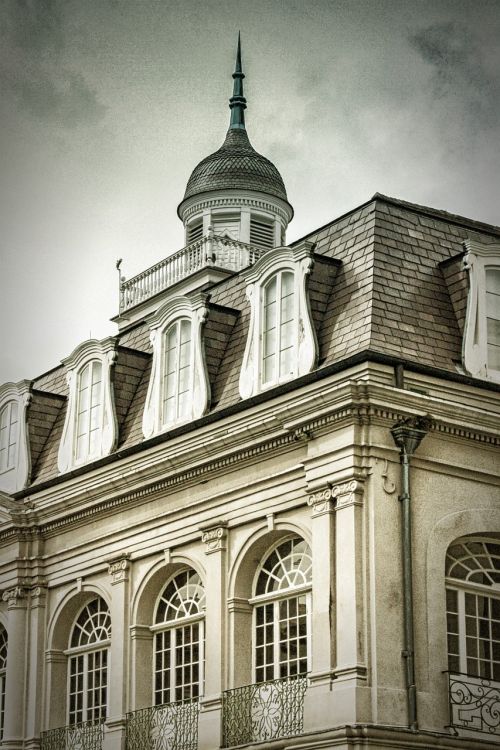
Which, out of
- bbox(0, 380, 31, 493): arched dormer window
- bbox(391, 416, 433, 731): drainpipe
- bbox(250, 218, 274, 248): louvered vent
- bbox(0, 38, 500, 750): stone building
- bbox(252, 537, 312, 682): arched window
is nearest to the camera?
bbox(391, 416, 433, 731): drainpipe

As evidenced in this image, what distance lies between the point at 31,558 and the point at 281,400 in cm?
873

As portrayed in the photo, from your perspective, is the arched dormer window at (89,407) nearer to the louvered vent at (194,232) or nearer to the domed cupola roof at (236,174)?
the louvered vent at (194,232)

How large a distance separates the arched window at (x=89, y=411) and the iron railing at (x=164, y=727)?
5.75 meters

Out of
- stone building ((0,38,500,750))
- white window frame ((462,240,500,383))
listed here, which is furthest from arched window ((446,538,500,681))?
white window frame ((462,240,500,383))

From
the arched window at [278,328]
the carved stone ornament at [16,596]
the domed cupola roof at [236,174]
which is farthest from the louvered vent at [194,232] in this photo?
the arched window at [278,328]

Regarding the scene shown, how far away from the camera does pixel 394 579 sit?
2734 centimetres

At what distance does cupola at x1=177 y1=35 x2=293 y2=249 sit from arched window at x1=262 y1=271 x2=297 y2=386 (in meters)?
13.3

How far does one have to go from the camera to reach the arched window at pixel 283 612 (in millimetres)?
29422

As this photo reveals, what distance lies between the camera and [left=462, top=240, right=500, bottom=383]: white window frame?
29.5 m

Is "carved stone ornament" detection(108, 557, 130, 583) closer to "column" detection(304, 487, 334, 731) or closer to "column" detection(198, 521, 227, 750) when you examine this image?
"column" detection(198, 521, 227, 750)

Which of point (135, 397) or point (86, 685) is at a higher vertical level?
point (135, 397)

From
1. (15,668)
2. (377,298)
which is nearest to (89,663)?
(15,668)

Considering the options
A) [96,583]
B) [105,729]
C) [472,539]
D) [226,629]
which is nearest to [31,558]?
[96,583]

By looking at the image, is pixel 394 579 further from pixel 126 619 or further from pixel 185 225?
pixel 185 225
